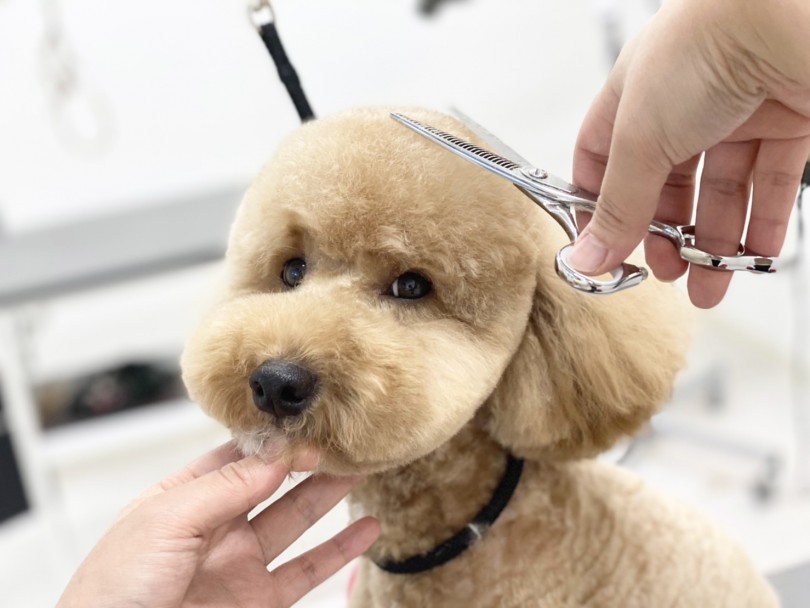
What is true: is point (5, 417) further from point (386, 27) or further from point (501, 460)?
point (501, 460)

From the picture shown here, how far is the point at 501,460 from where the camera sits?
0.75 meters

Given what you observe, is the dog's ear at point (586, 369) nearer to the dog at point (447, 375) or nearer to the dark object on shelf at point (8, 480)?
the dog at point (447, 375)

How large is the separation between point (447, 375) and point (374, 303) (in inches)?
3.4

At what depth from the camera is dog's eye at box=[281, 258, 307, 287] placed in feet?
2.23

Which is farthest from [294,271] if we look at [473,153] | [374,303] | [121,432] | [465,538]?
[121,432]

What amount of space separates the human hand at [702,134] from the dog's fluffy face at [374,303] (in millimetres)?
91

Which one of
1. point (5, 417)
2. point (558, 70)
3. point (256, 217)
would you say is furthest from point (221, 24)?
point (256, 217)

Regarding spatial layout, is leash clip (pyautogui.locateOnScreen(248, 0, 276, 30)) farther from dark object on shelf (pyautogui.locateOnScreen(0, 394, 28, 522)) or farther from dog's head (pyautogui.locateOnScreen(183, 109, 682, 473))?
dark object on shelf (pyautogui.locateOnScreen(0, 394, 28, 522))

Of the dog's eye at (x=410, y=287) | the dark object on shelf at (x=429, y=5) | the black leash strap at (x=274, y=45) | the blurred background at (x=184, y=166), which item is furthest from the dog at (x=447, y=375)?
the dark object on shelf at (x=429, y=5)

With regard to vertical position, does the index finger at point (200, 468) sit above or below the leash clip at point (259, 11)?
below

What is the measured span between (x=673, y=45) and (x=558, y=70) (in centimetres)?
197

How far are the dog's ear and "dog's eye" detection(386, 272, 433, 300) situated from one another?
10cm

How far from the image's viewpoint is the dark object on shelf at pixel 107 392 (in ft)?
7.75

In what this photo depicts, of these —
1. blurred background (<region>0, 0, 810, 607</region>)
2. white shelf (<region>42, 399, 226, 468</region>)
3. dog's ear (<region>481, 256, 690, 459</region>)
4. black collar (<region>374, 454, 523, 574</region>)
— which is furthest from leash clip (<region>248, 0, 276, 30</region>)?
white shelf (<region>42, 399, 226, 468</region>)
